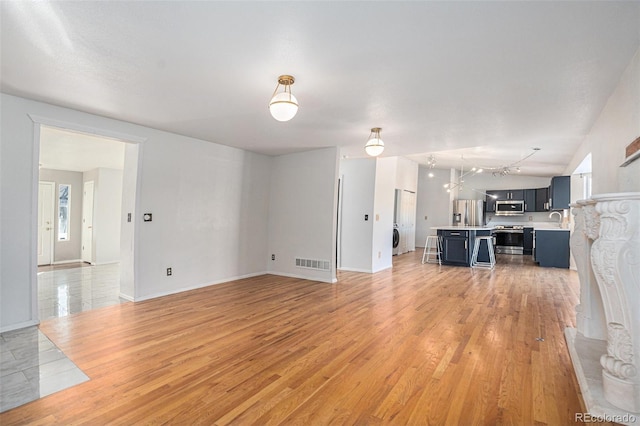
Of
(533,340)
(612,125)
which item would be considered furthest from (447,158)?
(533,340)

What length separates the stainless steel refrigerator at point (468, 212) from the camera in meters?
10.3

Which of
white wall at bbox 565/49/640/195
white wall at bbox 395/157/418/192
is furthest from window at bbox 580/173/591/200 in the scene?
white wall at bbox 395/157/418/192

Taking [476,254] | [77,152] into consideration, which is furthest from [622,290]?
[77,152]

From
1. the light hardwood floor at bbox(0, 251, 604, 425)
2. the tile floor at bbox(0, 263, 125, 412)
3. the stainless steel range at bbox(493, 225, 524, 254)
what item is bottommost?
the tile floor at bbox(0, 263, 125, 412)

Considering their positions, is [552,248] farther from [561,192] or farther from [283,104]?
[283,104]

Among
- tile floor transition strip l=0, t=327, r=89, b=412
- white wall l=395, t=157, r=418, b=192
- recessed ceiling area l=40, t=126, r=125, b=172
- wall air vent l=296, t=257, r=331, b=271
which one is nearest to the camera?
tile floor transition strip l=0, t=327, r=89, b=412

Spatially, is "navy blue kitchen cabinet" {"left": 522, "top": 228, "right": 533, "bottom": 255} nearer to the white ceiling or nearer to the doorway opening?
the white ceiling

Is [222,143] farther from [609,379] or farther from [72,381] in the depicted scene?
[609,379]

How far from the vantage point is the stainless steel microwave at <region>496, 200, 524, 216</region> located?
9875mm

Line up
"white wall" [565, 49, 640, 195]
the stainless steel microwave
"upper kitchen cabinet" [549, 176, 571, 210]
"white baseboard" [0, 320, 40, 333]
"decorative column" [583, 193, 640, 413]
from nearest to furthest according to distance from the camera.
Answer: "decorative column" [583, 193, 640, 413] → "white wall" [565, 49, 640, 195] → "white baseboard" [0, 320, 40, 333] → "upper kitchen cabinet" [549, 176, 571, 210] → the stainless steel microwave

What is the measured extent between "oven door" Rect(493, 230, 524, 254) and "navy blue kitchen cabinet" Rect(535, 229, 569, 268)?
2321 millimetres

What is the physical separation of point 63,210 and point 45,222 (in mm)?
464

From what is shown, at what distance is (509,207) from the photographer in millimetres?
10031

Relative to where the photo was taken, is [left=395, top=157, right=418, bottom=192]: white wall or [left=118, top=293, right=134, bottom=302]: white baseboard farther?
[left=395, top=157, right=418, bottom=192]: white wall
